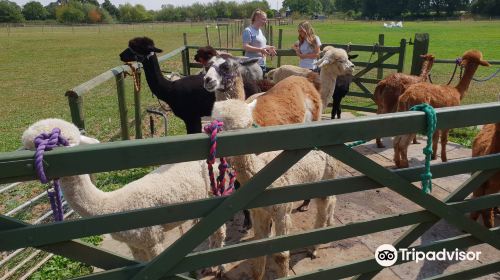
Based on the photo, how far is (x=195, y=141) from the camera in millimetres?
1510

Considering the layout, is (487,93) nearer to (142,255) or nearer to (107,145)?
(142,255)

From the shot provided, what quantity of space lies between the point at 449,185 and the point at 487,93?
7.90 metres

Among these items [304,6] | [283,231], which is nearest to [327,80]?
[283,231]

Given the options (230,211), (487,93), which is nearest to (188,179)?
Answer: (230,211)

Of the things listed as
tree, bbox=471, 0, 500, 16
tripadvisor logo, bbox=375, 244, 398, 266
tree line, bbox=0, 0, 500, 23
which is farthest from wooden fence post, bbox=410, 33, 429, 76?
tree, bbox=471, 0, 500, 16

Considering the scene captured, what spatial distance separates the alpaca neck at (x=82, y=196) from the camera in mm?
2168

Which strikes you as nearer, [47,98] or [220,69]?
[220,69]

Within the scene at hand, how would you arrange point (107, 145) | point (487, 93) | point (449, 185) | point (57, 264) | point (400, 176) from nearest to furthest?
point (107, 145) → point (400, 176) → point (57, 264) → point (449, 185) → point (487, 93)

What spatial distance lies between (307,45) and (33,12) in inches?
5109

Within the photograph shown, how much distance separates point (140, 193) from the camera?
9.23 feet

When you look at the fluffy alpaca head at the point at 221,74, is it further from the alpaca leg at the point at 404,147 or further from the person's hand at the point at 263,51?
the alpaca leg at the point at 404,147

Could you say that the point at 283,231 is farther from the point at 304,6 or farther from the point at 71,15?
the point at 304,6

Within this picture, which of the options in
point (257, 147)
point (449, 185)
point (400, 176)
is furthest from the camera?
point (449, 185)

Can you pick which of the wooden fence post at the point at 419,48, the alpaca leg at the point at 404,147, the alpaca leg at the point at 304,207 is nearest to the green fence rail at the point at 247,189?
the alpaca leg at the point at 304,207
